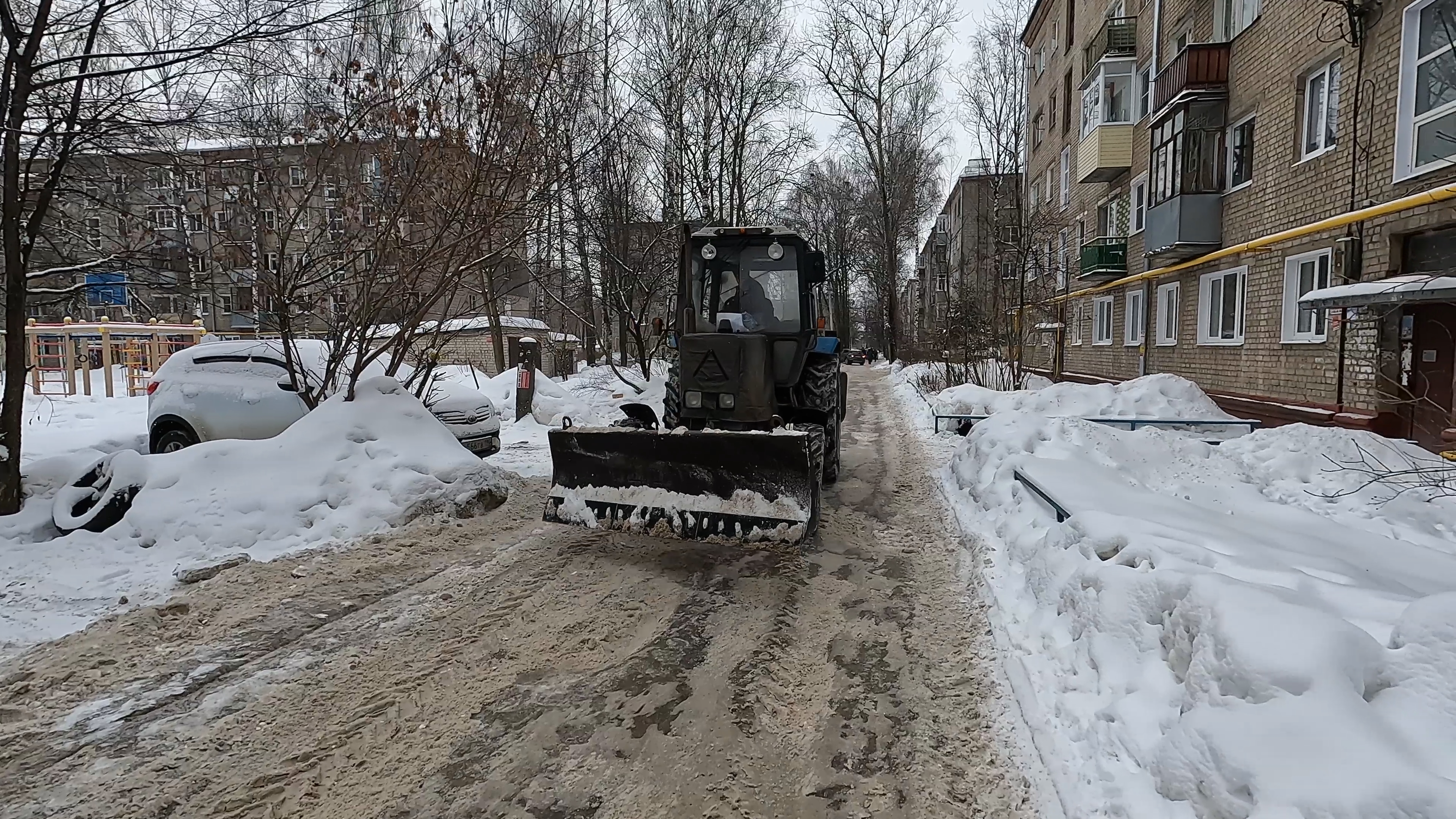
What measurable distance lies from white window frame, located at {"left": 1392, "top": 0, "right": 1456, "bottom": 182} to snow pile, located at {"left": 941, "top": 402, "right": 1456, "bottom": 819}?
15.7 feet

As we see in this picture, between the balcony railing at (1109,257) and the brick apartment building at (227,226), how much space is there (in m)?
16.8

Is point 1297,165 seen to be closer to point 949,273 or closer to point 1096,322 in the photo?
point 1096,322

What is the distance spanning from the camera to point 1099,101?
19.6 meters

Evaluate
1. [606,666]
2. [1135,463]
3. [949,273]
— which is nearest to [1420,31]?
[1135,463]

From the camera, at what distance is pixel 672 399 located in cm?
796

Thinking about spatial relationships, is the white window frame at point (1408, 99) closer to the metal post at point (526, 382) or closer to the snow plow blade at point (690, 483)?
the snow plow blade at point (690, 483)

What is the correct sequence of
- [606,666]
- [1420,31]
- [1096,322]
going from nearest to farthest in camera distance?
[606,666]
[1420,31]
[1096,322]

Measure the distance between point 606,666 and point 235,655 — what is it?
6.26ft

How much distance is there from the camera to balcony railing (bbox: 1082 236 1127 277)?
19188 mm

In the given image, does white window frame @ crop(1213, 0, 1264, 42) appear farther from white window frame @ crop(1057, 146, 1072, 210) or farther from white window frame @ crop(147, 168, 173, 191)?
white window frame @ crop(147, 168, 173, 191)

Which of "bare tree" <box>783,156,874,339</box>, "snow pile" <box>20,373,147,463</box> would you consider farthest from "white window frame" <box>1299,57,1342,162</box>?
"bare tree" <box>783,156,874,339</box>

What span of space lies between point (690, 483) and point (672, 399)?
7.51 ft

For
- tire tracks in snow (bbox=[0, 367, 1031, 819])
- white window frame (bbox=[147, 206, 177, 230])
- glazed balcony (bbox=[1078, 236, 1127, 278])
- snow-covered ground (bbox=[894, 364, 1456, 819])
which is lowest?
tire tracks in snow (bbox=[0, 367, 1031, 819])

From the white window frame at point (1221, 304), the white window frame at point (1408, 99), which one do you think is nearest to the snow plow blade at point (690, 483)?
the white window frame at point (1408, 99)
